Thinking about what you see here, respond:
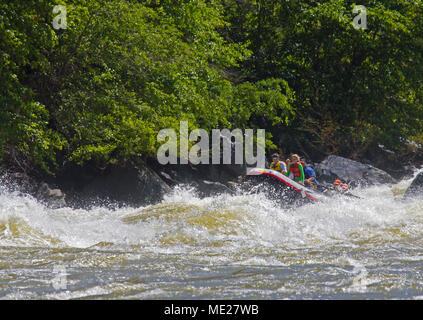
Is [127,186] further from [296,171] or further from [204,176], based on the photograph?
[296,171]

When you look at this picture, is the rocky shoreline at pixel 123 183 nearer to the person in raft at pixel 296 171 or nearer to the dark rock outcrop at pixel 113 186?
the dark rock outcrop at pixel 113 186

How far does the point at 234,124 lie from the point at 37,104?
8401 millimetres

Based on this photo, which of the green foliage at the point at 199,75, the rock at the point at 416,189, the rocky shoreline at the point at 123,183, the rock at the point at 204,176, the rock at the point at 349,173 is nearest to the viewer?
the green foliage at the point at 199,75

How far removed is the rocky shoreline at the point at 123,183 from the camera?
15.9m

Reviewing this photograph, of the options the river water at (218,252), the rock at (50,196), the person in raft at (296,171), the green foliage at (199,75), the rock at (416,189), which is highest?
the green foliage at (199,75)

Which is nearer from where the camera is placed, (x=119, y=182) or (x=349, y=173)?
(x=119, y=182)

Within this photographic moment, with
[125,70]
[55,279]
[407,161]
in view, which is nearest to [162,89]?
[125,70]

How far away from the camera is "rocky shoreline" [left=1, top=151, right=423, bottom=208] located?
1591 cm

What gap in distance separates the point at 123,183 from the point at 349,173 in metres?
8.64

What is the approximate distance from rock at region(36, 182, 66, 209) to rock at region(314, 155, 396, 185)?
964 cm

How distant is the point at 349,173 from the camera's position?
2214 centimetres

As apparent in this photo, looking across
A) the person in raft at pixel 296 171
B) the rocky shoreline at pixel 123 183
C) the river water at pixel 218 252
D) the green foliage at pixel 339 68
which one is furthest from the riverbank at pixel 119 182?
the green foliage at pixel 339 68

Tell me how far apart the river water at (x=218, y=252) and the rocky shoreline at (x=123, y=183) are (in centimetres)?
203

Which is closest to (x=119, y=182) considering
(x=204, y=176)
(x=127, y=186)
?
(x=127, y=186)
